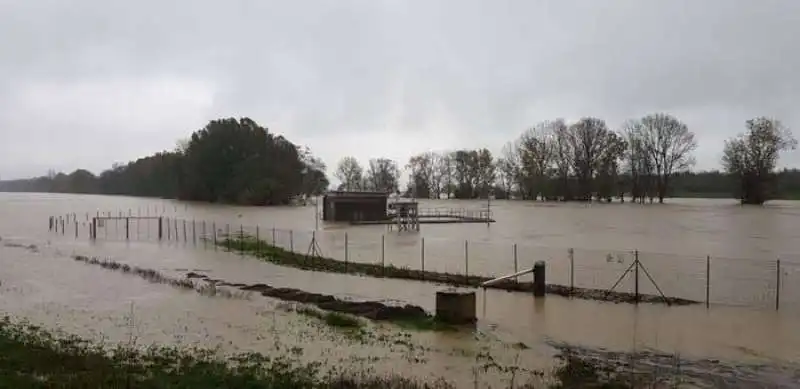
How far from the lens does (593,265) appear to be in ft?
120

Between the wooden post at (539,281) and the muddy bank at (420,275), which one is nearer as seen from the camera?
the muddy bank at (420,275)

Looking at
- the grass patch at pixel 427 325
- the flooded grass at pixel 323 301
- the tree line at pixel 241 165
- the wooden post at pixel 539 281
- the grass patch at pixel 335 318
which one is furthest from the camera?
the tree line at pixel 241 165

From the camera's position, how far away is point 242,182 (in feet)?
464

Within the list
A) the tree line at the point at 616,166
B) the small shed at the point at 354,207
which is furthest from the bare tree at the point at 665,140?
the small shed at the point at 354,207

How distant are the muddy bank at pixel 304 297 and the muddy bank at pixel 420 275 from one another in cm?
606

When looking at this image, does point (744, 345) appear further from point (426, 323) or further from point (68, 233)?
point (68, 233)

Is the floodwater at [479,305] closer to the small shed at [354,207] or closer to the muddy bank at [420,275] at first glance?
the muddy bank at [420,275]

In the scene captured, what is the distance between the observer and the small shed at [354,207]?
287 feet

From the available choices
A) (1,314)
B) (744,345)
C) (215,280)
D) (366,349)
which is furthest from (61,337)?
(744,345)

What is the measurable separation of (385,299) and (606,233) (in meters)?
44.7

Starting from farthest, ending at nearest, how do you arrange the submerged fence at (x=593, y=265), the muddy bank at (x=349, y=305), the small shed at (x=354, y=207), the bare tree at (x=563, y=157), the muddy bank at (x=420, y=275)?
1. the bare tree at (x=563, y=157)
2. the small shed at (x=354, y=207)
3. the submerged fence at (x=593, y=265)
4. the muddy bank at (x=420, y=275)
5. the muddy bank at (x=349, y=305)

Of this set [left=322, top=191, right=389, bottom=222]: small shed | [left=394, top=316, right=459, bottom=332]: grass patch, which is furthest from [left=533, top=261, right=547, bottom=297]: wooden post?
[left=322, top=191, right=389, bottom=222]: small shed

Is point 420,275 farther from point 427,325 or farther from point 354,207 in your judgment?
point 354,207

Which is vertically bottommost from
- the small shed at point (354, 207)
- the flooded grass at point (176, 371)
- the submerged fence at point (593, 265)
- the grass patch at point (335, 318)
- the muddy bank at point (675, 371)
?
the submerged fence at point (593, 265)
